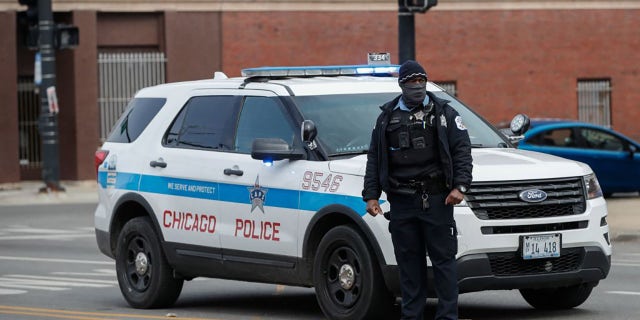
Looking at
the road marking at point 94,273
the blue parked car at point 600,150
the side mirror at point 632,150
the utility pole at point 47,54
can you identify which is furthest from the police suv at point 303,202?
the utility pole at point 47,54

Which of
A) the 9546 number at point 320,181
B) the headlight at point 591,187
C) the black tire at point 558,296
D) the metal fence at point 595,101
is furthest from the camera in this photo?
the metal fence at point 595,101

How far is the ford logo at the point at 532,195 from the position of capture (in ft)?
33.1

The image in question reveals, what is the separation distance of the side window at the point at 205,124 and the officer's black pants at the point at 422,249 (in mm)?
2484

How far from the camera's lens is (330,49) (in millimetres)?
34969

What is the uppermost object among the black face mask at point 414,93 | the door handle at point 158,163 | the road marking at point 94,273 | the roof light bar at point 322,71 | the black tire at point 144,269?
the roof light bar at point 322,71

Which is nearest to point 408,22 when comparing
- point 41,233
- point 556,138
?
point 556,138

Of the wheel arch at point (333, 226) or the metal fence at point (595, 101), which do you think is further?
the metal fence at point (595, 101)

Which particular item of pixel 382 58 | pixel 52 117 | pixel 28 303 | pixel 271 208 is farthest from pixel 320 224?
pixel 52 117

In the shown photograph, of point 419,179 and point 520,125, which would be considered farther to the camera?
point 520,125

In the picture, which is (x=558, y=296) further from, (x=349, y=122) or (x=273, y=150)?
(x=273, y=150)

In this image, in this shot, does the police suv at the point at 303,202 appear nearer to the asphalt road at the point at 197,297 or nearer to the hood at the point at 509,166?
the hood at the point at 509,166

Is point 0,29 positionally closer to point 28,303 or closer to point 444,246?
point 28,303

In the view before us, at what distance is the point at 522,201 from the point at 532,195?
81 millimetres

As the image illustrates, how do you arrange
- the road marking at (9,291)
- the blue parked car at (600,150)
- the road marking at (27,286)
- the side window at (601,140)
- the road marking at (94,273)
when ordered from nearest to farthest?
the road marking at (9,291) < the road marking at (27,286) < the road marking at (94,273) < the blue parked car at (600,150) < the side window at (601,140)
